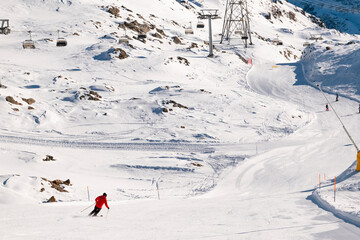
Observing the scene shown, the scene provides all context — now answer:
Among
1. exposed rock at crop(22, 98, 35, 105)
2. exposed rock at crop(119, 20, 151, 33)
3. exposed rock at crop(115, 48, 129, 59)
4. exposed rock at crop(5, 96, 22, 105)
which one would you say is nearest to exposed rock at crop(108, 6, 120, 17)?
exposed rock at crop(119, 20, 151, 33)

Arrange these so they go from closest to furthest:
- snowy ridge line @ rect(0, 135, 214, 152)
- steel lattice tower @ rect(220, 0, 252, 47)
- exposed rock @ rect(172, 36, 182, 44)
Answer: snowy ridge line @ rect(0, 135, 214, 152) → exposed rock @ rect(172, 36, 182, 44) → steel lattice tower @ rect(220, 0, 252, 47)

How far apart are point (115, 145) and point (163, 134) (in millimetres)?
4127

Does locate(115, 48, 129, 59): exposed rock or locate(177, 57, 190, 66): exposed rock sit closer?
locate(115, 48, 129, 59): exposed rock

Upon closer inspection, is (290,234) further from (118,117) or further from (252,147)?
(118,117)

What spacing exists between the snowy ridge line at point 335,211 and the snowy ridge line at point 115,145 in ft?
46.2

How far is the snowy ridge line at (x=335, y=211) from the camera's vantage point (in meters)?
15.0

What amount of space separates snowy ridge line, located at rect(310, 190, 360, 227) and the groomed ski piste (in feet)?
0.21

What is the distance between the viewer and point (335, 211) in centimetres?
1652

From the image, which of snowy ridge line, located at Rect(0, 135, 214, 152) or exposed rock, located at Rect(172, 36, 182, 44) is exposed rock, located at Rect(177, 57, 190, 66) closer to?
exposed rock, located at Rect(172, 36, 182, 44)

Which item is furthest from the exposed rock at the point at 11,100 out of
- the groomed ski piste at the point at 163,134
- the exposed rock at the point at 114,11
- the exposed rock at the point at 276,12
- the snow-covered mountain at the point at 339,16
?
Answer: the snow-covered mountain at the point at 339,16

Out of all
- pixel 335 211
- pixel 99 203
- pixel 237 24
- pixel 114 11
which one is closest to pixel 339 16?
pixel 237 24

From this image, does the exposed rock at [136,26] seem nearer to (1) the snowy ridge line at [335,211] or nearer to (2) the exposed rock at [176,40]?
(2) the exposed rock at [176,40]

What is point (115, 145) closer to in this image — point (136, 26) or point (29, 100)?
point (29, 100)

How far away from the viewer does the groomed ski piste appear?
53.6ft
